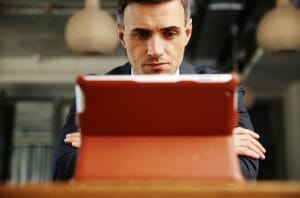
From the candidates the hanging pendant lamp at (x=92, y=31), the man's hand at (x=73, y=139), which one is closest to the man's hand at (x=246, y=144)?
the man's hand at (x=73, y=139)

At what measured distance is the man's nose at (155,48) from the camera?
1.31 meters

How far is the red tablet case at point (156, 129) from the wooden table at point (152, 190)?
7.9 inches

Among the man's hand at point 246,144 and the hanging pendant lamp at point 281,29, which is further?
the hanging pendant lamp at point 281,29

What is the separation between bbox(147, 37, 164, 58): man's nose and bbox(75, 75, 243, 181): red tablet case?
37 cm

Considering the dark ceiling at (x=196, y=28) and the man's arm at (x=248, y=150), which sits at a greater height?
the dark ceiling at (x=196, y=28)

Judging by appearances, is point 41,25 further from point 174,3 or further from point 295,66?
point 174,3

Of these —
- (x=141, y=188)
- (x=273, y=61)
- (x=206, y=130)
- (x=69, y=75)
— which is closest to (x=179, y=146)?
(x=206, y=130)

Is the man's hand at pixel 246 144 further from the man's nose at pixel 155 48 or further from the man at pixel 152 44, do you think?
the man's nose at pixel 155 48

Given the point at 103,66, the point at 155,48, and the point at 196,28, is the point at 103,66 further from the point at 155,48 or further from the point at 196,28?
the point at 155,48

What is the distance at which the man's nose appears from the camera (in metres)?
1.31

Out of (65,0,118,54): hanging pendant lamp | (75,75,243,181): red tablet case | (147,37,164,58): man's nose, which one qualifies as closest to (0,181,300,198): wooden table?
(75,75,243,181): red tablet case

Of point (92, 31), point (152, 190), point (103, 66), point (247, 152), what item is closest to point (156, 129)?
point (152, 190)

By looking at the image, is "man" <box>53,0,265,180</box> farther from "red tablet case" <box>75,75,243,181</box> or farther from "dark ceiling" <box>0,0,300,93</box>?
"dark ceiling" <box>0,0,300,93</box>

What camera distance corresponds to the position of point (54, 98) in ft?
23.0
